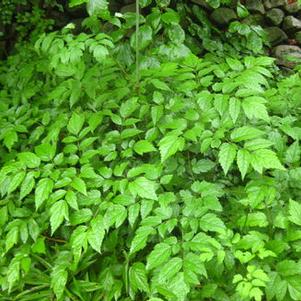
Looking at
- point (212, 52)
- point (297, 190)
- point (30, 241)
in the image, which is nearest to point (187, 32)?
point (212, 52)

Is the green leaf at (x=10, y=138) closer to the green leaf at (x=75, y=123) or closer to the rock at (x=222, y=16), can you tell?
the green leaf at (x=75, y=123)

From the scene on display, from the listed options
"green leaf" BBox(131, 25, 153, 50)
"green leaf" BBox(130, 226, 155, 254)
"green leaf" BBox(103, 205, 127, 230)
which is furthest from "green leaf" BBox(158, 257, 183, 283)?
"green leaf" BBox(131, 25, 153, 50)

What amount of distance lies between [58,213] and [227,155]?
2.82ft

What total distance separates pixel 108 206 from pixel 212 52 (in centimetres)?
226

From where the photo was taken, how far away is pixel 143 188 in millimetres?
2125

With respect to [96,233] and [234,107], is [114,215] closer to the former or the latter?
[96,233]

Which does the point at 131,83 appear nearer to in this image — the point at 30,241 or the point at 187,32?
the point at 30,241

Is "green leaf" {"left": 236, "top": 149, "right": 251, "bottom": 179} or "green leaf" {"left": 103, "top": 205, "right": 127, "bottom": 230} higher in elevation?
"green leaf" {"left": 236, "top": 149, "right": 251, "bottom": 179}

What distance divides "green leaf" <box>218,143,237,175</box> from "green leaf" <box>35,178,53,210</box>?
2.80 ft

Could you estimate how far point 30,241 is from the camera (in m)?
2.55

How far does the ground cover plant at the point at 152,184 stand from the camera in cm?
203

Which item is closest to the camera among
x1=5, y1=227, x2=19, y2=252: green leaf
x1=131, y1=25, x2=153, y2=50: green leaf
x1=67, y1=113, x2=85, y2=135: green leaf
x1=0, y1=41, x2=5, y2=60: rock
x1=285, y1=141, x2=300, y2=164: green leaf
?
x1=5, y1=227, x2=19, y2=252: green leaf

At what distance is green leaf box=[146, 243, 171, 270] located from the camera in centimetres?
194

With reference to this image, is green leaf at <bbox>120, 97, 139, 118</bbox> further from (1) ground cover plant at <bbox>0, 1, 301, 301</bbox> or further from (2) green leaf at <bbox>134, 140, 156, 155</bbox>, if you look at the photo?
(2) green leaf at <bbox>134, 140, 156, 155</bbox>
